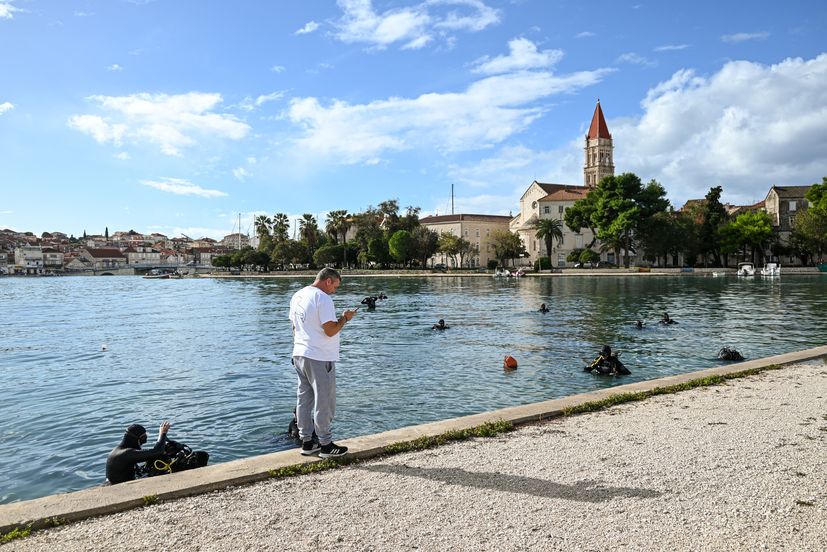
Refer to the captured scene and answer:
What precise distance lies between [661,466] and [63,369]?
19.0 metres

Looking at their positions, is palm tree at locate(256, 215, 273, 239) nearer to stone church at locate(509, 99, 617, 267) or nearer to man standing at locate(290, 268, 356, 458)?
stone church at locate(509, 99, 617, 267)

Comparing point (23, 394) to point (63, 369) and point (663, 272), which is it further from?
point (663, 272)

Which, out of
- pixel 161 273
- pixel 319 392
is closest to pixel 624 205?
pixel 319 392

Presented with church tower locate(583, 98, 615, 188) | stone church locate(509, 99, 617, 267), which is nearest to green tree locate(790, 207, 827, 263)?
stone church locate(509, 99, 617, 267)

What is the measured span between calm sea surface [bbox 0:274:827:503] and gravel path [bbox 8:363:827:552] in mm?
4100

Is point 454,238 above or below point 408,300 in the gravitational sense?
above

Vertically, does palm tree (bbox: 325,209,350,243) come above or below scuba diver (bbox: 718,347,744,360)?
above

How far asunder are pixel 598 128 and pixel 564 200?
22026 mm

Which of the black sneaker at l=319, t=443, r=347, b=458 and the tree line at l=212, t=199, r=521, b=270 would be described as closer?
the black sneaker at l=319, t=443, r=347, b=458

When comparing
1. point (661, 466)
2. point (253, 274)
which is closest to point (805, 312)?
point (661, 466)

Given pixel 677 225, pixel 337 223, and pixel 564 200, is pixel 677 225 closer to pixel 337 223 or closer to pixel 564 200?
pixel 564 200

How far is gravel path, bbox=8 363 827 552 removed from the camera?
4.88m

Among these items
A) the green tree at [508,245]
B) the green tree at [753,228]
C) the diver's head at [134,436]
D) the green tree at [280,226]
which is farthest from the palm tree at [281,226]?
the diver's head at [134,436]

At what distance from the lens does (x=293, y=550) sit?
15.6 feet
